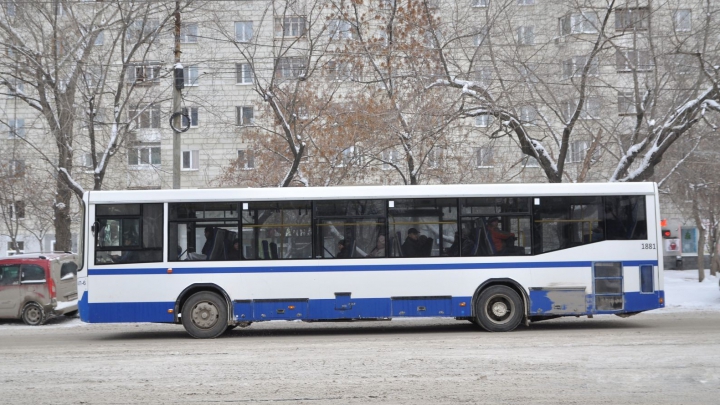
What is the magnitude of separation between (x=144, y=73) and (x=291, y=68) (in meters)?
4.62

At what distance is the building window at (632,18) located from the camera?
20.2 m

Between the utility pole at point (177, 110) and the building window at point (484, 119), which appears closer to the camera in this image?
the utility pole at point (177, 110)

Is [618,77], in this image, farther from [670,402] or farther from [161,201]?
[670,402]

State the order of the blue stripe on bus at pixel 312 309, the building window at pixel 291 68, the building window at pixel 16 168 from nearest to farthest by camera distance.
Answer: the blue stripe on bus at pixel 312 309 → the building window at pixel 291 68 → the building window at pixel 16 168

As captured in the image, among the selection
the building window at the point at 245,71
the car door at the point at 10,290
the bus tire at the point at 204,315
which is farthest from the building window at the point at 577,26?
the car door at the point at 10,290

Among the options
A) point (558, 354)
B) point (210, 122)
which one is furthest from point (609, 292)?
point (210, 122)

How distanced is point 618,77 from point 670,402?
16.9 metres

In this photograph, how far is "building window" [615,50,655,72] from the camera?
20.7 m

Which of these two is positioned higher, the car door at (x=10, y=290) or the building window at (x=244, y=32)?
the building window at (x=244, y=32)

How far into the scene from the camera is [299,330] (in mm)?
16797

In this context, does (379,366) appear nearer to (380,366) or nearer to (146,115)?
(380,366)

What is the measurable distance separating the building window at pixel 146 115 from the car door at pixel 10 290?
212 inches

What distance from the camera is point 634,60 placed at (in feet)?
68.1

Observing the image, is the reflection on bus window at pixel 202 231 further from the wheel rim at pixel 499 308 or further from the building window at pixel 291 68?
the building window at pixel 291 68
